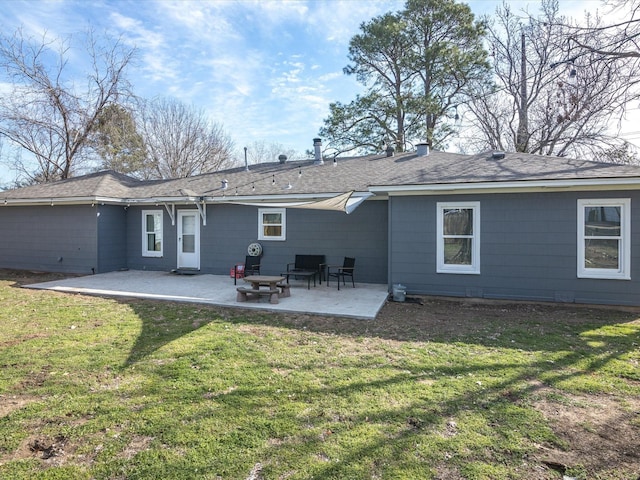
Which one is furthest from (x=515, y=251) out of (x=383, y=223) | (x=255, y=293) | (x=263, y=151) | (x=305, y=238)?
(x=263, y=151)

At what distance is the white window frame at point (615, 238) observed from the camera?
6688 mm

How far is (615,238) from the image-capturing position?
6785 mm

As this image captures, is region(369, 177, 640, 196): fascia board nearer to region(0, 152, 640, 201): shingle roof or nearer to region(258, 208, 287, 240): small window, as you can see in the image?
region(0, 152, 640, 201): shingle roof

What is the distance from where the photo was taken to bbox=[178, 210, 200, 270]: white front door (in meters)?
11.1

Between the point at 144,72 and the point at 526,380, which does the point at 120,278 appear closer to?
the point at 526,380

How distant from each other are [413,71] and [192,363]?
17733 millimetres

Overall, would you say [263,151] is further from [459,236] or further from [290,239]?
[459,236]

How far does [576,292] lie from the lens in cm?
696

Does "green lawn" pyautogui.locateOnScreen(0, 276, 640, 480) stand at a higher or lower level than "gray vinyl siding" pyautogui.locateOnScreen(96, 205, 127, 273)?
lower

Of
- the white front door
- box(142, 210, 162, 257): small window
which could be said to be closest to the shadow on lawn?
the white front door

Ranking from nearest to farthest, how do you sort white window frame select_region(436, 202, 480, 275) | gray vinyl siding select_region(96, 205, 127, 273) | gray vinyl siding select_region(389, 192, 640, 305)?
gray vinyl siding select_region(389, 192, 640, 305) < white window frame select_region(436, 202, 480, 275) < gray vinyl siding select_region(96, 205, 127, 273)

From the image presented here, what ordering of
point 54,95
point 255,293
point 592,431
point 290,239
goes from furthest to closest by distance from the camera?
point 54,95, point 290,239, point 255,293, point 592,431

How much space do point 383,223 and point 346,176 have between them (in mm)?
2081

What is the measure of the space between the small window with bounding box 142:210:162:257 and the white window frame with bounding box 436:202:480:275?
870 centimetres
